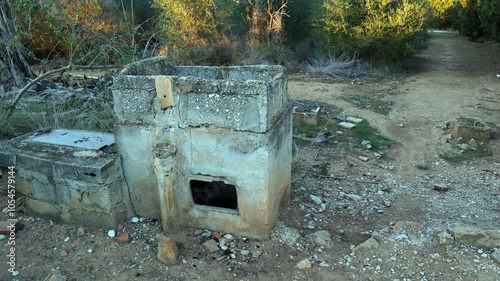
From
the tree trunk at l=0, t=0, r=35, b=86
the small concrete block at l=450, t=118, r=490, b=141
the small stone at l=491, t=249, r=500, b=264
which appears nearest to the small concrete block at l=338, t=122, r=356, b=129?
the small concrete block at l=450, t=118, r=490, b=141

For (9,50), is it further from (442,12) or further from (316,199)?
(442,12)

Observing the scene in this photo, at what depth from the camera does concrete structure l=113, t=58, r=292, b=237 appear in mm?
3523

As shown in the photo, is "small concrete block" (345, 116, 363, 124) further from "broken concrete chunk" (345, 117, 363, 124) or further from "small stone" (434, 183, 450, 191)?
"small stone" (434, 183, 450, 191)

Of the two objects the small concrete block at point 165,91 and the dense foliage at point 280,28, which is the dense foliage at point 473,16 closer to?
the dense foliage at point 280,28

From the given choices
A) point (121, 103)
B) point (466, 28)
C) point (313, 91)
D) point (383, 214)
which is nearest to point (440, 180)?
point (383, 214)

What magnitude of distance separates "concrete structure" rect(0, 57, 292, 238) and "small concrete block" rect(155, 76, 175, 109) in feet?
0.03

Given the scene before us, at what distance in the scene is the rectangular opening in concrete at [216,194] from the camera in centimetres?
468

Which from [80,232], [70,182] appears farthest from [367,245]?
[70,182]

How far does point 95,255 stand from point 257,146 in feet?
6.72

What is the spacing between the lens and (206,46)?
1451 centimetres

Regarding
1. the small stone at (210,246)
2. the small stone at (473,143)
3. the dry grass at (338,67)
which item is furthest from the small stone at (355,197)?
the dry grass at (338,67)

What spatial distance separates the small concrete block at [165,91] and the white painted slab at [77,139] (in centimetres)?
110

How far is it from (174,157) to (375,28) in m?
12.3

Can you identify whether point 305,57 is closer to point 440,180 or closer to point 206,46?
point 206,46
